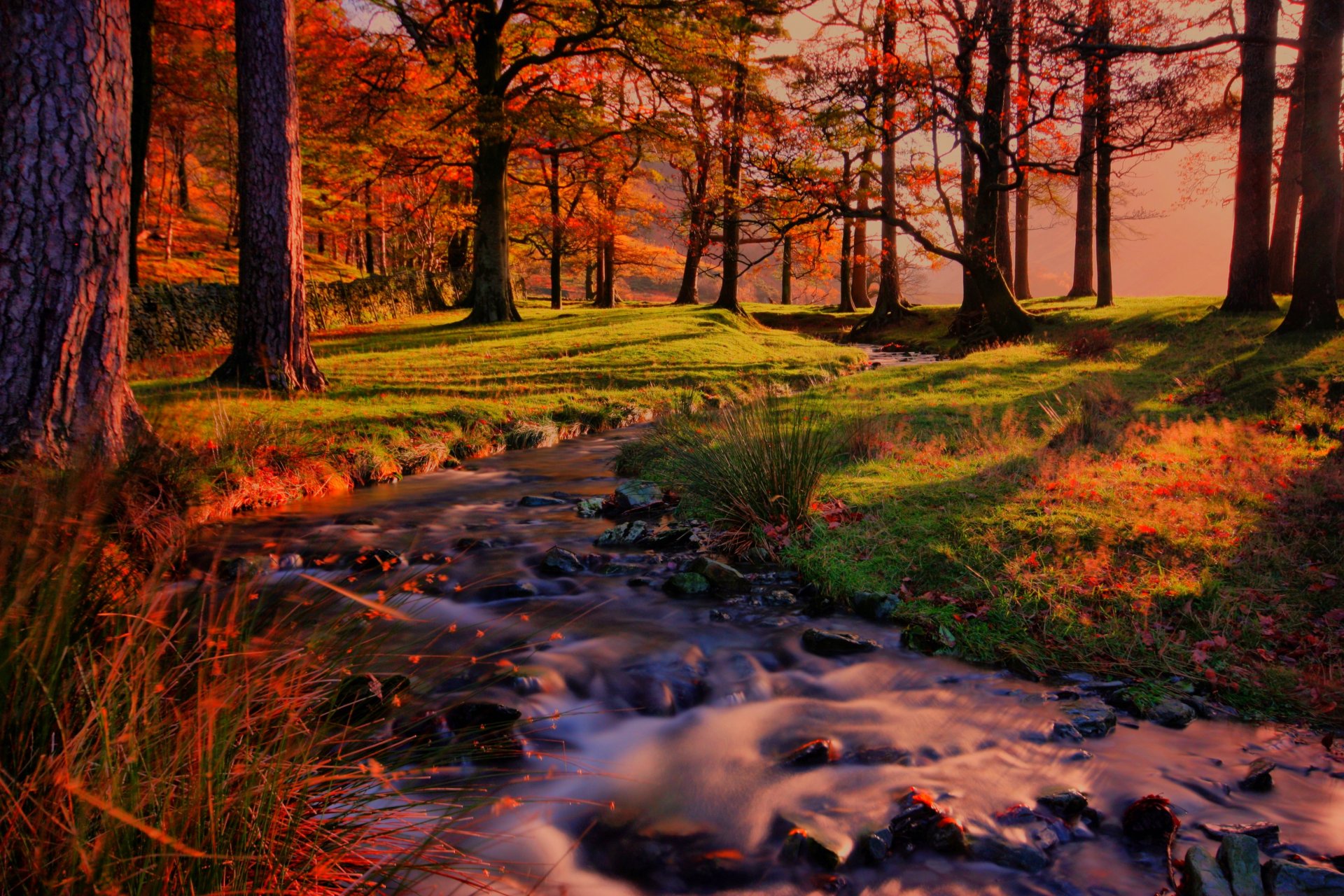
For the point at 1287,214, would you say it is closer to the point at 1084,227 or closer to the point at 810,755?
the point at 1084,227

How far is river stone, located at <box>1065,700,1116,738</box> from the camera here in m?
3.52

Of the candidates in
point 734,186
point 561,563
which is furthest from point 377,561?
point 734,186

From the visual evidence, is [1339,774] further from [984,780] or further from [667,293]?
[667,293]

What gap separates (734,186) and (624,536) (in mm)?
18338

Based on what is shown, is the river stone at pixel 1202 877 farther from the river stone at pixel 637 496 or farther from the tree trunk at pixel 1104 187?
the tree trunk at pixel 1104 187

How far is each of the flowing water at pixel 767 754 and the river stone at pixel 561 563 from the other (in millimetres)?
261

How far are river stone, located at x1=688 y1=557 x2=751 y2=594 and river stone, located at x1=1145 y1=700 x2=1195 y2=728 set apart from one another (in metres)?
2.54

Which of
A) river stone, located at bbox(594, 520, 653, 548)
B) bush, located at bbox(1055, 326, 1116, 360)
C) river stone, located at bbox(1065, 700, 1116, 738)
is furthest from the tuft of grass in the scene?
bush, located at bbox(1055, 326, 1116, 360)

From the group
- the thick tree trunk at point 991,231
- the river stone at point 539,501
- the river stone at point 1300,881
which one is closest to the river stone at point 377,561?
the river stone at point 539,501

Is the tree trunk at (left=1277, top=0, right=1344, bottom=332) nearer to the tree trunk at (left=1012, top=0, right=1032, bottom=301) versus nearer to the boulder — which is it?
the tree trunk at (left=1012, top=0, right=1032, bottom=301)

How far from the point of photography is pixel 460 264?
35.6 metres

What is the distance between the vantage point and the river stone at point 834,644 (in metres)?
4.38

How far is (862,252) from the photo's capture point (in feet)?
112

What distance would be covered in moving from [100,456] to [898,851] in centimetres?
544
